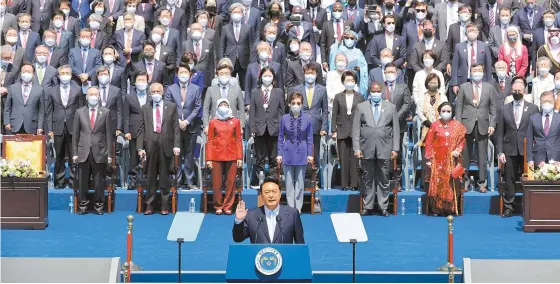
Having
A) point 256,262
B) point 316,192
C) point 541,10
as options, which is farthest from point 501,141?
point 256,262

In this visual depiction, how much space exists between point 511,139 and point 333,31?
13.8ft

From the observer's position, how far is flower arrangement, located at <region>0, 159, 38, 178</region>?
1888cm

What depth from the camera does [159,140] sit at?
1989 cm

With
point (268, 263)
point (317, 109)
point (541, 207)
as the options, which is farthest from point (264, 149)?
point (268, 263)

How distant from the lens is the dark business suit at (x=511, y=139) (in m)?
19.9

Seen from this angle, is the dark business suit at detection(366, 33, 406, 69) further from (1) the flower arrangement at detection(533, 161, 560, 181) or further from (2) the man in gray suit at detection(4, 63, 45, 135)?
(2) the man in gray suit at detection(4, 63, 45, 135)

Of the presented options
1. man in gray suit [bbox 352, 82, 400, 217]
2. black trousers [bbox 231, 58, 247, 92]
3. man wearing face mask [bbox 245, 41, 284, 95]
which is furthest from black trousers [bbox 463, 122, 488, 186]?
black trousers [bbox 231, 58, 247, 92]

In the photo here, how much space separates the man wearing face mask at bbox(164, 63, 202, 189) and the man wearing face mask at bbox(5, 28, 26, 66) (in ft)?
9.09

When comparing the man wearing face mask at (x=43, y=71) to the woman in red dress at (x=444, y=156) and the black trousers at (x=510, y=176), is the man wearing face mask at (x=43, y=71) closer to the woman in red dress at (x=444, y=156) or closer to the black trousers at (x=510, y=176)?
the woman in red dress at (x=444, y=156)

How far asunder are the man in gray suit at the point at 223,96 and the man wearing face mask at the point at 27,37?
143 inches

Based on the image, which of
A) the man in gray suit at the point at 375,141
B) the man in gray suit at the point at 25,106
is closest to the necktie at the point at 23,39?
the man in gray suit at the point at 25,106

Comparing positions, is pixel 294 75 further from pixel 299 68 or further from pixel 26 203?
pixel 26 203

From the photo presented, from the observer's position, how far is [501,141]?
1997 cm

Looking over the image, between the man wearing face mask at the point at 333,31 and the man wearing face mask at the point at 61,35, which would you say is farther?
the man wearing face mask at the point at 333,31
